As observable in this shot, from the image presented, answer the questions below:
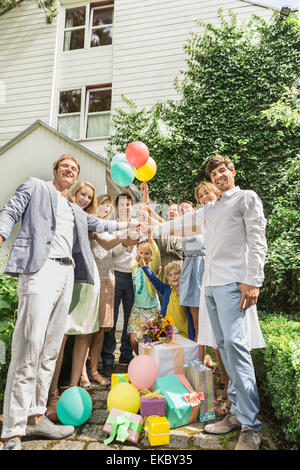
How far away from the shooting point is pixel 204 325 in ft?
9.12

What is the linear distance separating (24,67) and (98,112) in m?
3.13

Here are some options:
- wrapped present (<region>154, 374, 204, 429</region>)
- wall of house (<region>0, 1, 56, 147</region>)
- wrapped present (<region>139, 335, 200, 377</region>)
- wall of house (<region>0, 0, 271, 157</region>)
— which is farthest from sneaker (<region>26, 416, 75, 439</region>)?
wall of house (<region>0, 1, 56, 147</region>)

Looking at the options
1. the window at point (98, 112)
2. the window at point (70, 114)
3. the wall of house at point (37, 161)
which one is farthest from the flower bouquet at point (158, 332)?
the window at point (70, 114)

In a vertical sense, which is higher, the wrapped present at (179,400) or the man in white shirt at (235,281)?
the man in white shirt at (235,281)

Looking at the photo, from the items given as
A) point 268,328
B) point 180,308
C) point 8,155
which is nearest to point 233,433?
point 268,328

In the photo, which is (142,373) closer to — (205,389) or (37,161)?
(205,389)

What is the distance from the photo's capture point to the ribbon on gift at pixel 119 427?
224cm

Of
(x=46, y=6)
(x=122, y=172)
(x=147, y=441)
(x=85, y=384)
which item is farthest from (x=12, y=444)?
(x=46, y=6)

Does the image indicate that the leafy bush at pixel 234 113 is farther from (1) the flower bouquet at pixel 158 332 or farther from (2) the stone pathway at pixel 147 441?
(2) the stone pathway at pixel 147 441

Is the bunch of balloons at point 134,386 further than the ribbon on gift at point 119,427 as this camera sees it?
Yes

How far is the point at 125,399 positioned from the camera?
2.48 meters

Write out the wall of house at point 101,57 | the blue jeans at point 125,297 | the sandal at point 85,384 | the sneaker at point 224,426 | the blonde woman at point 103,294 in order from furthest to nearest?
1. the wall of house at point 101,57
2. the blue jeans at point 125,297
3. the blonde woman at point 103,294
4. the sandal at point 85,384
5. the sneaker at point 224,426

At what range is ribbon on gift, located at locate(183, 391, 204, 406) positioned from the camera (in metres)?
2.52
